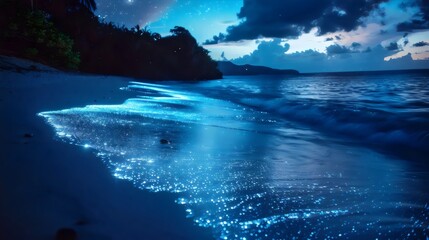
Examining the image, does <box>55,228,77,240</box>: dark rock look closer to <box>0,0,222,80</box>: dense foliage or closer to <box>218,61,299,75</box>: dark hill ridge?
<box>0,0,222,80</box>: dense foliage

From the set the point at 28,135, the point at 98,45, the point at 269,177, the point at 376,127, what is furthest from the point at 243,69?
the point at 269,177

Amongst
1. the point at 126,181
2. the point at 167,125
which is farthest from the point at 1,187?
the point at 167,125

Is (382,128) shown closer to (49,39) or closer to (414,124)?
(414,124)

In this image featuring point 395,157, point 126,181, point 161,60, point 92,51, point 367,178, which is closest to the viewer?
point 126,181

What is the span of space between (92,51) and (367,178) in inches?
1565

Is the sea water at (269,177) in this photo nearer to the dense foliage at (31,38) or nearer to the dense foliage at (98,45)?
the dense foliage at (31,38)

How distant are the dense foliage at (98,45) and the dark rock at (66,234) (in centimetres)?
1852

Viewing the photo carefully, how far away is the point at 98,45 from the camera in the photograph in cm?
3812

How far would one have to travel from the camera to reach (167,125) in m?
4.59

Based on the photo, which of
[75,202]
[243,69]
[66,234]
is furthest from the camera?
[243,69]

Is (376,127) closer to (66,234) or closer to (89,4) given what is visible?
(66,234)

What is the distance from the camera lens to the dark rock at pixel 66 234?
3.85 feet

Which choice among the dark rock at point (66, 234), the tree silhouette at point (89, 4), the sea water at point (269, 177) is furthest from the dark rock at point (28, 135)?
the tree silhouette at point (89, 4)

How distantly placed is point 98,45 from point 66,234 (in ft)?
135
